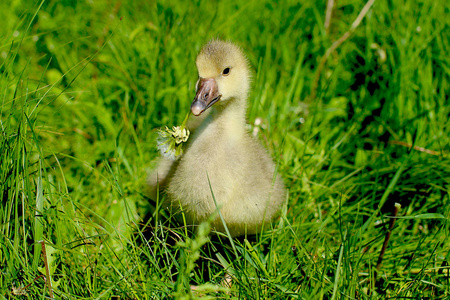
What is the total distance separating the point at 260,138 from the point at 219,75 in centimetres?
87

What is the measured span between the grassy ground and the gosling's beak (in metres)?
0.43

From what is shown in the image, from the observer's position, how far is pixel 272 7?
3721 mm

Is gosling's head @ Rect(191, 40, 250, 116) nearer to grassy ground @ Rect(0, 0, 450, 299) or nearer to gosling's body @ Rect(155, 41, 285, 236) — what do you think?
gosling's body @ Rect(155, 41, 285, 236)

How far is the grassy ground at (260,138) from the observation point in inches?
68.4

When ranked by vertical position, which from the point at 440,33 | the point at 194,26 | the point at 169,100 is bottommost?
the point at 169,100

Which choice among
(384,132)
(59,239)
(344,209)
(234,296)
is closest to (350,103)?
(384,132)

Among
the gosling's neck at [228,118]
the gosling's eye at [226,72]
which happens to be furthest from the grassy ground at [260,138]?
the gosling's eye at [226,72]

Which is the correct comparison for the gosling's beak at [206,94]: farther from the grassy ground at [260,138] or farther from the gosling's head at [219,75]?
the grassy ground at [260,138]

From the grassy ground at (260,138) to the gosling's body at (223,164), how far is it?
0.40ft

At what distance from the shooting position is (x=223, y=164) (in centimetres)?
197

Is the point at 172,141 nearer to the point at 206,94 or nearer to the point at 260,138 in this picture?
the point at 206,94

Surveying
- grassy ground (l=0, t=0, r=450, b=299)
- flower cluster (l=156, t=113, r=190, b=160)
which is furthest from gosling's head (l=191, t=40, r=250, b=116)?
grassy ground (l=0, t=0, r=450, b=299)

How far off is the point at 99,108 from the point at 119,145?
11.9 inches

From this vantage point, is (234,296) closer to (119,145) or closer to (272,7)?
(119,145)
